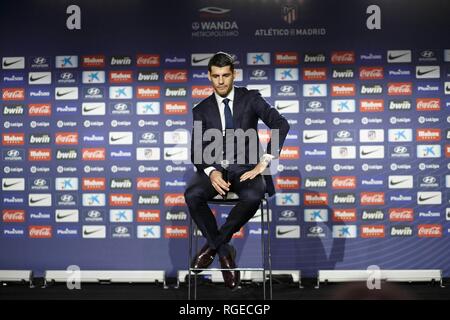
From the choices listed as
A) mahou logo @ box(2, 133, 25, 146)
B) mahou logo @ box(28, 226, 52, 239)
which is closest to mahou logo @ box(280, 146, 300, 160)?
mahou logo @ box(28, 226, 52, 239)

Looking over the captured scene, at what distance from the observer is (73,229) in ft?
16.5

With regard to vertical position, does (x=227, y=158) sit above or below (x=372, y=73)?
below

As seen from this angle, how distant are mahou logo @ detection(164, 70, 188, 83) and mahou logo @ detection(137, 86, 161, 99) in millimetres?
142

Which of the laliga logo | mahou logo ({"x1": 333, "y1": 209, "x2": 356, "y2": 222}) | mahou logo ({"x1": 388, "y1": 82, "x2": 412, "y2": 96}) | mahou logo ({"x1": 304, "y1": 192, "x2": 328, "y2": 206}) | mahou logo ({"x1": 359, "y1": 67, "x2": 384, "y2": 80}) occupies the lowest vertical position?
the laliga logo

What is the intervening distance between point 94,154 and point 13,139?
0.84m

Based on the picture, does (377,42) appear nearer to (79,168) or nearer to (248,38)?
(248,38)

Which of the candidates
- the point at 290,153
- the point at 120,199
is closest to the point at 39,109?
the point at 120,199

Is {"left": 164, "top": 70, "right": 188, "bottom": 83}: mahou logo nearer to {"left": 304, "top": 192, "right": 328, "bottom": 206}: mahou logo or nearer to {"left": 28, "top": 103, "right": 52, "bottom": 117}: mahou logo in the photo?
{"left": 28, "top": 103, "right": 52, "bottom": 117}: mahou logo

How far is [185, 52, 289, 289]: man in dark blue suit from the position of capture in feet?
11.0

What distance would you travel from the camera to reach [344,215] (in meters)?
4.93

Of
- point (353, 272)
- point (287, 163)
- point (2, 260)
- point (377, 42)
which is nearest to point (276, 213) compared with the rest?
point (287, 163)

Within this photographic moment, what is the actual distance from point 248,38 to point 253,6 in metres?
0.32

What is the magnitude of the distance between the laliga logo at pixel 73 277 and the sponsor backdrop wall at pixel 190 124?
6 cm

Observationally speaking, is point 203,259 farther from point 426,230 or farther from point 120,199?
point 426,230
